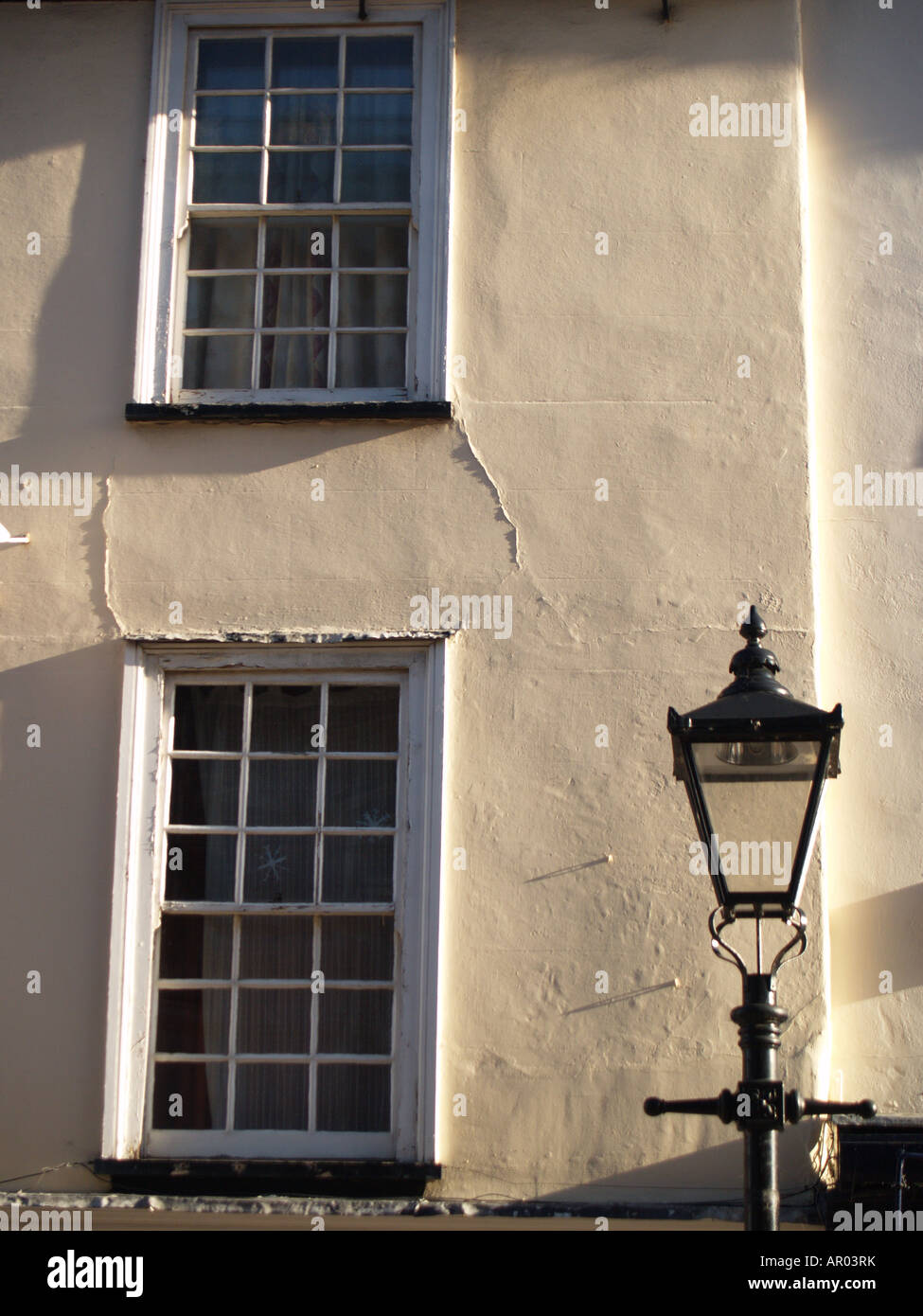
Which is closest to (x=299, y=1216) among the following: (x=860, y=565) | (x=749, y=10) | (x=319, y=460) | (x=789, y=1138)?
(x=789, y=1138)

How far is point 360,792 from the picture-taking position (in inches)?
249

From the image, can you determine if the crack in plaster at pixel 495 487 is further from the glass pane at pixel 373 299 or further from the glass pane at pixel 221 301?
the glass pane at pixel 221 301

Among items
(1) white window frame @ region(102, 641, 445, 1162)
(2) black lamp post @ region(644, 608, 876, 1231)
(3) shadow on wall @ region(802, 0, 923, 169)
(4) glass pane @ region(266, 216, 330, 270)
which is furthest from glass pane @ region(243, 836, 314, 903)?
(3) shadow on wall @ region(802, 0, 923, 169)

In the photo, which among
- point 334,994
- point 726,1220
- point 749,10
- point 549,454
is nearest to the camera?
point 726,1220

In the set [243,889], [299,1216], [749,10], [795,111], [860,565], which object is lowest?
[299,1216]

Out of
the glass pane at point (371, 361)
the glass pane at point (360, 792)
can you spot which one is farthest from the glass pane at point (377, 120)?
the glass pane at point (360, 792)

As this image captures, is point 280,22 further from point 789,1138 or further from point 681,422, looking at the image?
point 789,1138

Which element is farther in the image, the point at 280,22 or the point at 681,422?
the point at 280,22

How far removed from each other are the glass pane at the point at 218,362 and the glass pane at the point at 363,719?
1.59 meters

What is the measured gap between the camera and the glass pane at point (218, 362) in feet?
22.8

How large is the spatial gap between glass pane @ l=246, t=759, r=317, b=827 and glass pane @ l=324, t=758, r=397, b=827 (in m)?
0.08

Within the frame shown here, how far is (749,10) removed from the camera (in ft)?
23.3

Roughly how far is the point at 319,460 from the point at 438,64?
6.74 feet

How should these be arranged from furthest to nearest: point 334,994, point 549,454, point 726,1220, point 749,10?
point 749,10 < point 549,454 < point 334,994 < point 726,1220
